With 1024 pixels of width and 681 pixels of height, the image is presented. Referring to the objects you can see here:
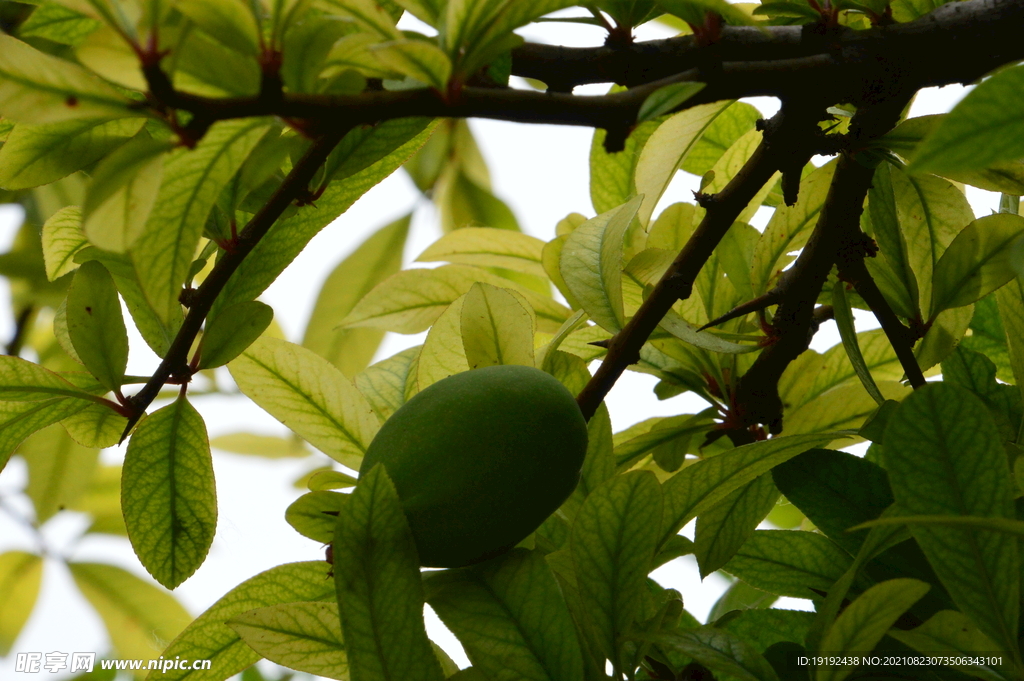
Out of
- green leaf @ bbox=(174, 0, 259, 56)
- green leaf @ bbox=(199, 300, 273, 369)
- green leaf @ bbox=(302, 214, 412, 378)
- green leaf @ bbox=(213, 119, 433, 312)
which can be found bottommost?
green leaf @ bbox=(199, 300, 273, 369)

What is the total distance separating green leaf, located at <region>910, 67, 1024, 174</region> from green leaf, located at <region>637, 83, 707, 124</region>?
4.0 inches

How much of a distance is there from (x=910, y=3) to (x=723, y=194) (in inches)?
6.8

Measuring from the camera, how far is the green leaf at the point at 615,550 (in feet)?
1.43

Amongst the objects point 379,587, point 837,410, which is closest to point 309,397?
point 379,587

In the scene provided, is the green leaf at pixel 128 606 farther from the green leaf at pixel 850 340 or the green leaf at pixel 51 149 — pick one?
the green leaf at pixel 850 340

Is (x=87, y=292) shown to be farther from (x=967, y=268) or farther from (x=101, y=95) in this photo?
(x=967, y=268)

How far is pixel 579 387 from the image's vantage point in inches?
22.0

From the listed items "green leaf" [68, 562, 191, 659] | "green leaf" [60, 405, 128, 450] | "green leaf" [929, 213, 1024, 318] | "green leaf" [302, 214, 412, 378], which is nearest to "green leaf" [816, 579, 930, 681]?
"green leaf" [929, 213, 1024, 318]

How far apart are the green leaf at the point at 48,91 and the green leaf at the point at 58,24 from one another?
0.15m

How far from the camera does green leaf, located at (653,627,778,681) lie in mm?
401

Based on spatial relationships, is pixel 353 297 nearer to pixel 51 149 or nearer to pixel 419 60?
pixel 51 149

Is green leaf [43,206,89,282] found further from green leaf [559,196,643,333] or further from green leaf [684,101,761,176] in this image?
green leaf [684,101,761,176]

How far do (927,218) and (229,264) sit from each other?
1.52 feet

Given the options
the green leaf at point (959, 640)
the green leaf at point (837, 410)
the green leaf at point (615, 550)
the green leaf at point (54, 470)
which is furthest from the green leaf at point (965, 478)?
the green leaf at point (54, 470)
